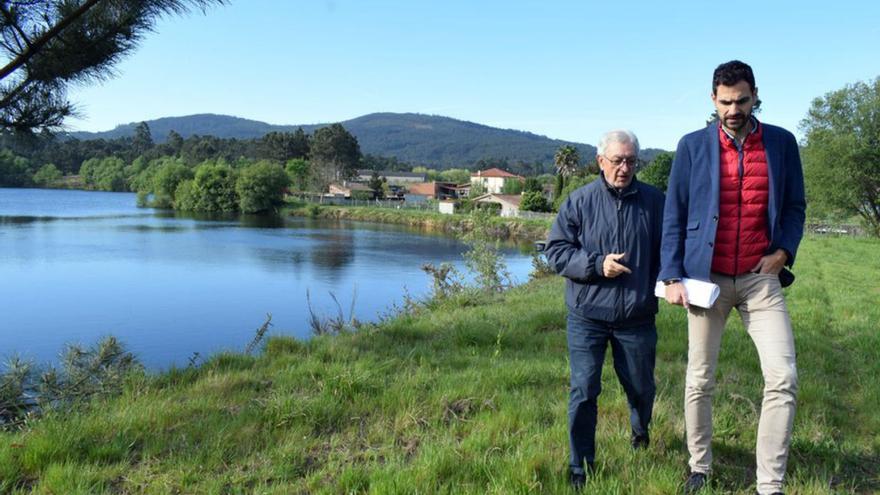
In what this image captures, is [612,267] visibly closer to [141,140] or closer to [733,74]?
[733,74]

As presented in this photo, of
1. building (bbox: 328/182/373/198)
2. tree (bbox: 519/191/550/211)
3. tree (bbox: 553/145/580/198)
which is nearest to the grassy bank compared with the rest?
tree (bbox: 519/191/550/211)

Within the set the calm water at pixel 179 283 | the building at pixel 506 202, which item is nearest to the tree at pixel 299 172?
the building at pixel 506 202

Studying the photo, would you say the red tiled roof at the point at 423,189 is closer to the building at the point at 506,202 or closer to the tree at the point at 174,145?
the building at the point at 506,202

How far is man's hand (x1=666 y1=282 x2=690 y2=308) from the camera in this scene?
2616 mm

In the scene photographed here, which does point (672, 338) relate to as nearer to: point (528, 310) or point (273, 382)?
point (528, 310)

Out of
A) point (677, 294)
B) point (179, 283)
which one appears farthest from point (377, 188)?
point (677, 294)

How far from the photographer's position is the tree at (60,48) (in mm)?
4934

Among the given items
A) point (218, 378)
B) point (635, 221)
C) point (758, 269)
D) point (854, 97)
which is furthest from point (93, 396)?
point (854, 97)

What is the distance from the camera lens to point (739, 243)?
8.58 ft

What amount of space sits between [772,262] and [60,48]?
18.8 feet

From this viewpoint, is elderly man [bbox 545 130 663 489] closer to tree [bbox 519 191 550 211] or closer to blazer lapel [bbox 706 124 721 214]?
blazer lapel [bbox 706 124 721 214]

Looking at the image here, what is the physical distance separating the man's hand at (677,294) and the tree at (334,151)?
83818 mm

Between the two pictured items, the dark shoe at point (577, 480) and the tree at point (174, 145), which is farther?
the tree at point (174, 145)

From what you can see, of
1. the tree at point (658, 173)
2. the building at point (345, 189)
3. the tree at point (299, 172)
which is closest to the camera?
the tree at point (658, 173)
